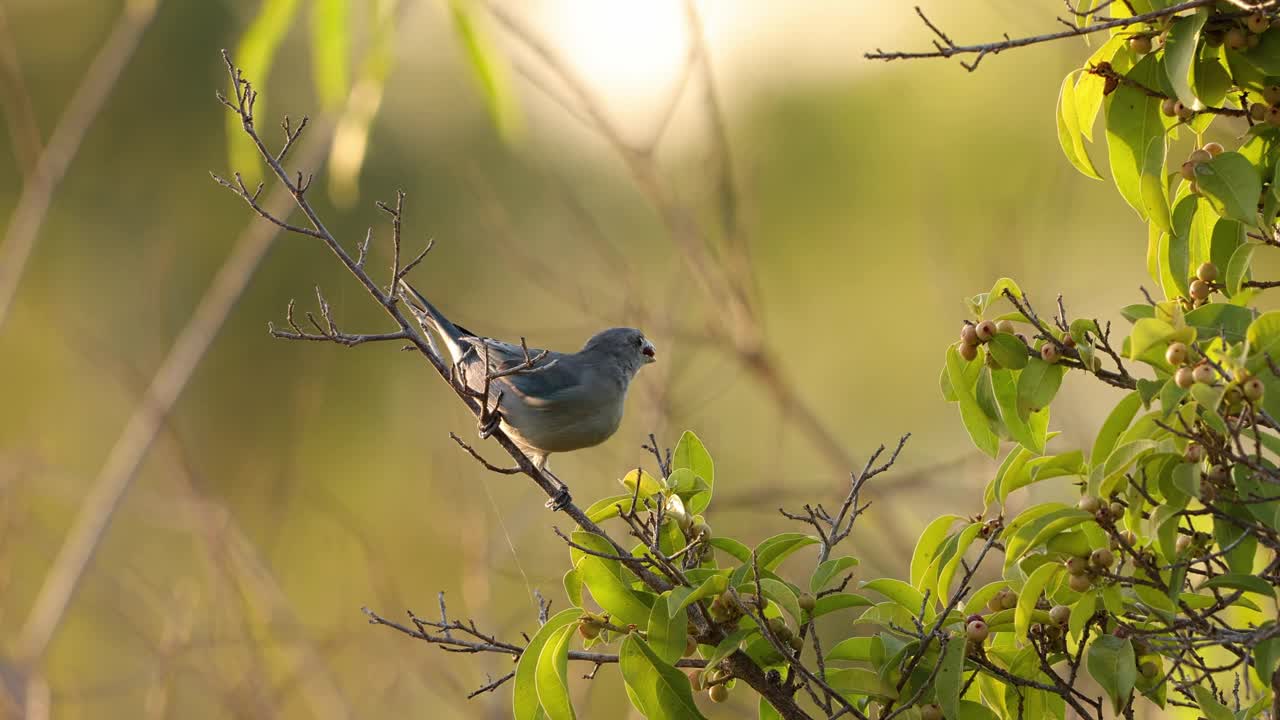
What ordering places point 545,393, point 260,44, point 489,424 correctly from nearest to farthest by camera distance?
point 489,424, point 260,44, point 545,393

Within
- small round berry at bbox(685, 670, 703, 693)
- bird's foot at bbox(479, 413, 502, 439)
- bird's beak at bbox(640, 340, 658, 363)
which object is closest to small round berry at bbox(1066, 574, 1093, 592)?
small round berry at bbox(685, 670, 703, 693)

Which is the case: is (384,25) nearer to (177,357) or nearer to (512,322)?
(177,357)

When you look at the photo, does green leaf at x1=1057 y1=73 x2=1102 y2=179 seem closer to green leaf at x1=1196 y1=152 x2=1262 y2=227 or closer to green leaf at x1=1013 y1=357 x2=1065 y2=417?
green leaf at x1=1196 y1=152 x2=1262 y2=227

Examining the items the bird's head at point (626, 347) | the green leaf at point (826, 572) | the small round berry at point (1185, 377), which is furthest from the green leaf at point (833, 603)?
the bird's head at point (626, 347)

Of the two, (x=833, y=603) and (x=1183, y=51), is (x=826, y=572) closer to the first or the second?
(x=833, y=603)

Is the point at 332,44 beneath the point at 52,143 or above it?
beneath

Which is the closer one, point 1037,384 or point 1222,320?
point 1222,320

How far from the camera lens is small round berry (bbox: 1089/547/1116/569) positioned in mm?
1929

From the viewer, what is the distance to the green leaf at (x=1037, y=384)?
203 cm

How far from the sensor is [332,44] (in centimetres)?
346

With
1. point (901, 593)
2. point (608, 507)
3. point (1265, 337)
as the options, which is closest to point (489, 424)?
point (608, 507)

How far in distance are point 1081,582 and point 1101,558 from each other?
54 millimetres

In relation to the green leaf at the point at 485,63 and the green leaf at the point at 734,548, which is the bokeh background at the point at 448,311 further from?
the green leaf at the point at 734,548

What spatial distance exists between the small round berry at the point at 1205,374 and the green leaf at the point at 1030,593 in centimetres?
42
